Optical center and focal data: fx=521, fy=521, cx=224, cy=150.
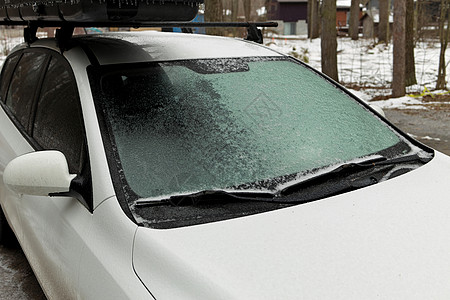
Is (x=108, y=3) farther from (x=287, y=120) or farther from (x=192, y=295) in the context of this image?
(x=192, y=295)

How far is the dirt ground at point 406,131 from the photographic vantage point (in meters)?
3.31

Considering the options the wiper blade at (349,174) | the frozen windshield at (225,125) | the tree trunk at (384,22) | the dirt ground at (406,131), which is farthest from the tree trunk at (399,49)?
the tree trunk at (384,22)

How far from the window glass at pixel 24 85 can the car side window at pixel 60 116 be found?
0.70 feet

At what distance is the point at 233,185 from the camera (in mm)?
2066

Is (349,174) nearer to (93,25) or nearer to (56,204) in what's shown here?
(56,204)

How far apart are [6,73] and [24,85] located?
733 millimetres

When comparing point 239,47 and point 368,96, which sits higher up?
point 239,47

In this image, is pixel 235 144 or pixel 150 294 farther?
pixel 235 144

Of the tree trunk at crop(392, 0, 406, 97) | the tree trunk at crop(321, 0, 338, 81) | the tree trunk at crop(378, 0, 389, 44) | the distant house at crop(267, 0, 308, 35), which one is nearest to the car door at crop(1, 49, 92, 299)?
the tree trunk at crop(392, 0, 406, 97)

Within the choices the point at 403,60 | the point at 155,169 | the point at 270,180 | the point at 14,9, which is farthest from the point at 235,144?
the point at 403,60

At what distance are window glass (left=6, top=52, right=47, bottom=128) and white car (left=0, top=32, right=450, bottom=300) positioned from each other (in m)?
0.06

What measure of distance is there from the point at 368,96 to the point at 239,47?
9968mm

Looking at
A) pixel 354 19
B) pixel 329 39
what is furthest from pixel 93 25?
pixel 354 19

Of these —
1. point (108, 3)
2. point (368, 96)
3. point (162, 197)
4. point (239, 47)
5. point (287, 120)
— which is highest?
point (108, 3)
